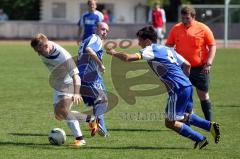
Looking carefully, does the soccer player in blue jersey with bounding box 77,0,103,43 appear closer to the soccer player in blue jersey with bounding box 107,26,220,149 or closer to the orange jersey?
→ the orange jersey

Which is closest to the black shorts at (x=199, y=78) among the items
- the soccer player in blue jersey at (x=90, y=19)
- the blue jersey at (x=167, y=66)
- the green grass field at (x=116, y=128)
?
the green grass field at (x=116, y=128)

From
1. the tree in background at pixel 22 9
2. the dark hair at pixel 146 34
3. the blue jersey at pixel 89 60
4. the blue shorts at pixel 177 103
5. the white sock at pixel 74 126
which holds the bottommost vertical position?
the tree in background at pixel 22 9

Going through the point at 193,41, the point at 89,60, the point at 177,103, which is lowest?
the point at 177,103

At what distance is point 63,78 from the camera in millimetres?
10203

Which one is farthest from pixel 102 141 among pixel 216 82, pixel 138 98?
pixel 216 82

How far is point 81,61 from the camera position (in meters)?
11.3

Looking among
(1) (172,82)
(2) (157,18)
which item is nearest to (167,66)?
(1) (172,82)

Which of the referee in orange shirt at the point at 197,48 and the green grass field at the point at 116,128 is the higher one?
the referee in orange shirt at the point at 197,48

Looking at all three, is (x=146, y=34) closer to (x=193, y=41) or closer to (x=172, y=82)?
(x=172, y=82)

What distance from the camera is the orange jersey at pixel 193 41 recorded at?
11648mm

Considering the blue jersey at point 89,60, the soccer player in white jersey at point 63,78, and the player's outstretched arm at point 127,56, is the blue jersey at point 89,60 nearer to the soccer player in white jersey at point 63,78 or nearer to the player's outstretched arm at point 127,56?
the soccer player in white jersey at point 63,78

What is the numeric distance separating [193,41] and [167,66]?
205cm

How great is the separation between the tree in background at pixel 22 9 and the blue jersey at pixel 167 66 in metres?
47.0

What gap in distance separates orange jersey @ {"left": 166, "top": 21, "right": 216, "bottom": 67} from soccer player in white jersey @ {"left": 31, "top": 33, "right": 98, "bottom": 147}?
7.53ft
